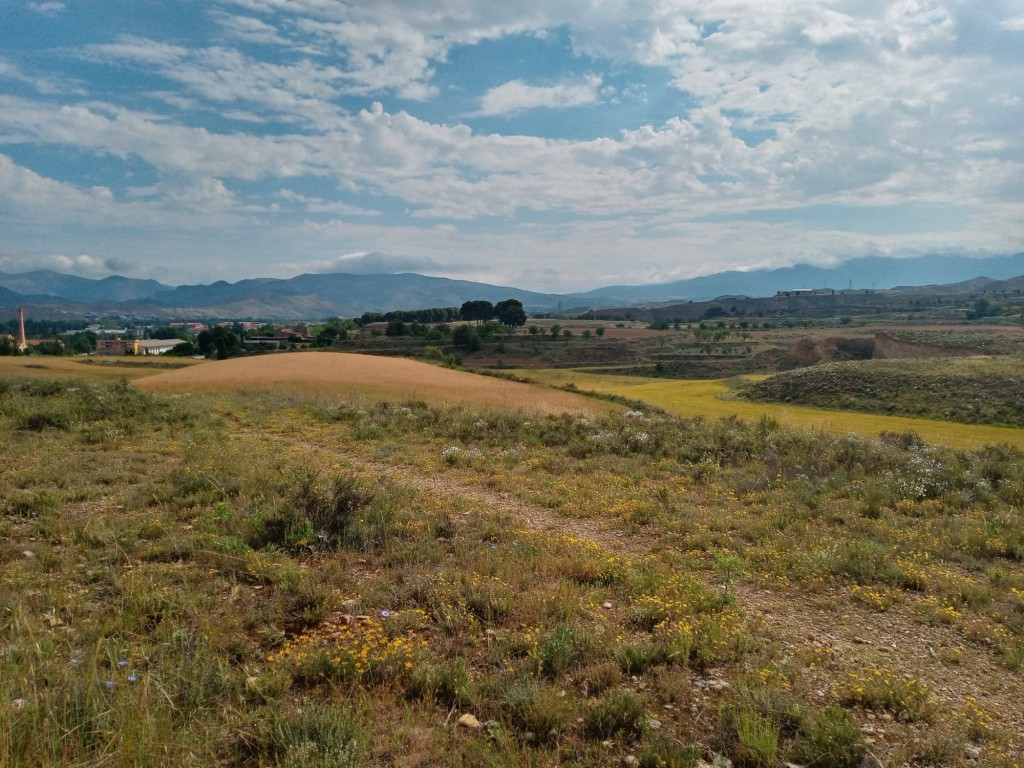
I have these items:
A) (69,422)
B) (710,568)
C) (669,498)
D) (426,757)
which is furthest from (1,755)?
(69,422)

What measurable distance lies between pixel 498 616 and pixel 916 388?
167 feet

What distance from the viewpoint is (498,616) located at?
6.01 meters

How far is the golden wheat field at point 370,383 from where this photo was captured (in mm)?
29656

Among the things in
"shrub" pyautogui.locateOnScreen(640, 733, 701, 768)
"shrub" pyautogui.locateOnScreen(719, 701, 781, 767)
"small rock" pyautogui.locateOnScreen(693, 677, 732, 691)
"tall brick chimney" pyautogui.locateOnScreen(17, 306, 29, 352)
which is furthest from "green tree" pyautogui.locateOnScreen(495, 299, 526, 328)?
"shrub" pyautogui.locateOnScreen(640, 733, 701, 768)

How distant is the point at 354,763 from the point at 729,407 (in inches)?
1628

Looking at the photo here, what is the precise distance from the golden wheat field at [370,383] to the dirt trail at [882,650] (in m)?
19.0

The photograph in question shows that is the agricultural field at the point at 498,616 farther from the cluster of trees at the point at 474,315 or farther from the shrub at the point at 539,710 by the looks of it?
the cluster of trees at the point at 474,315

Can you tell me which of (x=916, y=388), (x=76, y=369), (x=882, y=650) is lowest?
(x=916, y=388)

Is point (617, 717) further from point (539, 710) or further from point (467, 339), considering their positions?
point (467, 339)

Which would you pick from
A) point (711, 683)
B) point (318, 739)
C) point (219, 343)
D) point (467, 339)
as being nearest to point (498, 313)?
point (467, 339)

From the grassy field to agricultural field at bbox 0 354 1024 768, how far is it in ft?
55.5

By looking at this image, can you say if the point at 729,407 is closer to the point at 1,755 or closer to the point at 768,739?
the point at 768,739

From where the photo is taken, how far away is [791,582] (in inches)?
288

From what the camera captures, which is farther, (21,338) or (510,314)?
(510,314)
